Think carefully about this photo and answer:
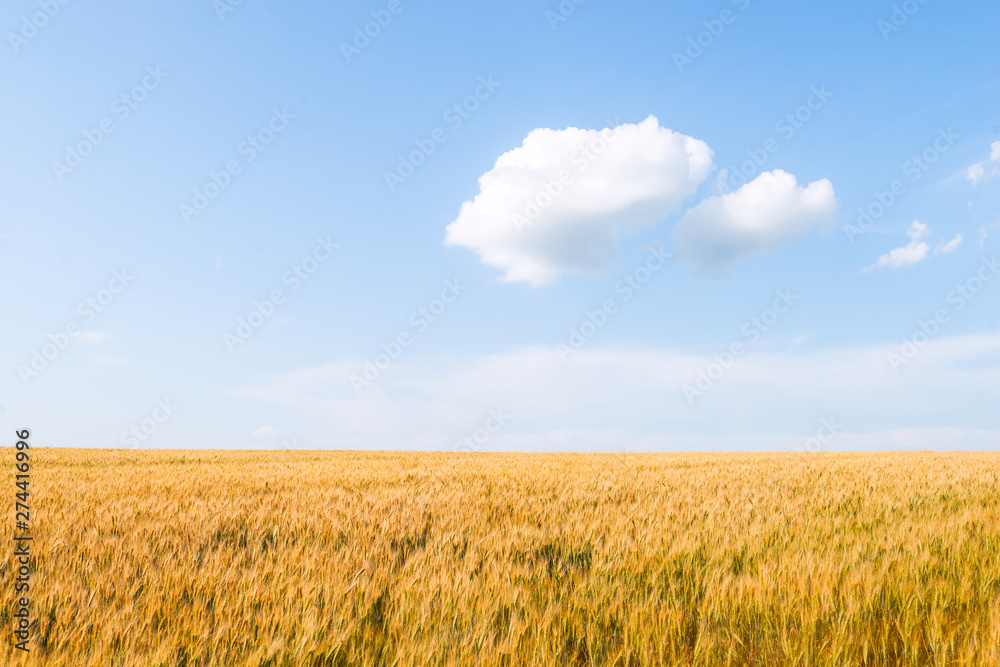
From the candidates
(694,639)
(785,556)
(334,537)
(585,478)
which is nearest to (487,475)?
(585,478)

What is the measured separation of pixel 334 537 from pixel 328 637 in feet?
6.78

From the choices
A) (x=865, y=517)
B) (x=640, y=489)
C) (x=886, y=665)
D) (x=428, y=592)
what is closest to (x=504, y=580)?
(x=428, y=592)

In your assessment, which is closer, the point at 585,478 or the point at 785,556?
the point at 785,556

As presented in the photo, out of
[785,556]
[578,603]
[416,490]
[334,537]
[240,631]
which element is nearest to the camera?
[240,631]

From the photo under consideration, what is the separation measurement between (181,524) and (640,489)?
5.35 metres

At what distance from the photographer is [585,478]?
353 inches

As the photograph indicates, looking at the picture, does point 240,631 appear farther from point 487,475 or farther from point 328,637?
point 487,475

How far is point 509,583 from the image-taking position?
3.04 m

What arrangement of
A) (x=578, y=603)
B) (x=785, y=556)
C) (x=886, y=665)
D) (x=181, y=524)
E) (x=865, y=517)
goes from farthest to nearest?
(x=865, y=517) → (x=181, y=524) → (x=785, y=556) → (x=578, y=603) → (x=886, y=665)

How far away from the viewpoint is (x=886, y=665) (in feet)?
7.41

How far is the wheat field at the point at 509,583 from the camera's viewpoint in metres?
2.32

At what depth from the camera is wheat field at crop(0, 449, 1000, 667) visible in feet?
7.62

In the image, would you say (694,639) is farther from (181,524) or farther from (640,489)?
(640,489)

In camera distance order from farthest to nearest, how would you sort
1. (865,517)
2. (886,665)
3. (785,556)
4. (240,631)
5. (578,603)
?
(865,517) → (785,556) → (578,603) → (240,631) → (886,665)
